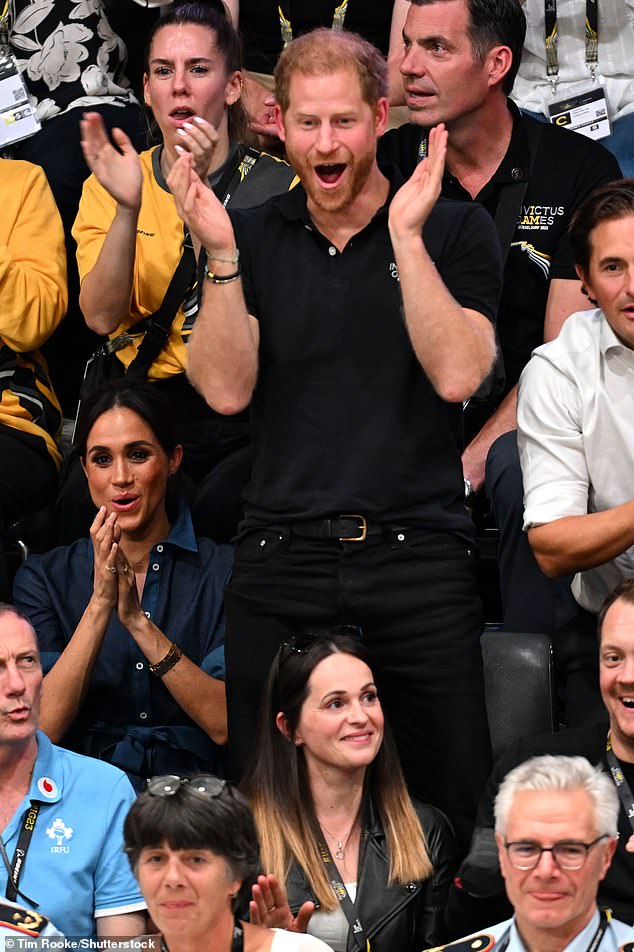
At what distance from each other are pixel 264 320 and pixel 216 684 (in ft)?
2.94

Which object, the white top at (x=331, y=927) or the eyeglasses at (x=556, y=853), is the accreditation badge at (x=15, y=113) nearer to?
the white top at (x=331, y=927)

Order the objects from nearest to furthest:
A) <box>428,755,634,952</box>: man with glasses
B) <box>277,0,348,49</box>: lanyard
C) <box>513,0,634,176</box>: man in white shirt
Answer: <box>428,755,634,952</box>: man with glasses < <box>277,0,348,49</box>: lanyard < <box>513,0,634,176</box>: man in white shirt

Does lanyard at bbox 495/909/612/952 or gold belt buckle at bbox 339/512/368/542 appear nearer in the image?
lanyard at bbox 495/909/612/952

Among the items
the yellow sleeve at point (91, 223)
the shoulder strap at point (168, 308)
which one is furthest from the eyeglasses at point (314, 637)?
the yellow sleeve at point (91, 223)

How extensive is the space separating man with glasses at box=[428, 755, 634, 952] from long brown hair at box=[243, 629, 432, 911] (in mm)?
461

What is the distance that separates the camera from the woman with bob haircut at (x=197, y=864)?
2.86m

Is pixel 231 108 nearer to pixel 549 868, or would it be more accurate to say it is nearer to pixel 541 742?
pixel 541 742

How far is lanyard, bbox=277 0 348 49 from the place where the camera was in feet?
16.4

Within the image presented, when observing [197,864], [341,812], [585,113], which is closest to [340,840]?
[341,812]

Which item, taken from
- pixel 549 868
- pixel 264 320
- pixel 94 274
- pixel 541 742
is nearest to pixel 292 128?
pixel 264 320

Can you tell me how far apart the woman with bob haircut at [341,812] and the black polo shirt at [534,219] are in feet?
4.42

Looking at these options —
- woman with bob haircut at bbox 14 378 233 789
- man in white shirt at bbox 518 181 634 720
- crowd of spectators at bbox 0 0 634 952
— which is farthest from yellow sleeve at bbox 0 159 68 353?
man in white shirt at bbox 518 181 634 720

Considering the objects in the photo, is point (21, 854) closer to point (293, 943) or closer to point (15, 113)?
point (293, 943)

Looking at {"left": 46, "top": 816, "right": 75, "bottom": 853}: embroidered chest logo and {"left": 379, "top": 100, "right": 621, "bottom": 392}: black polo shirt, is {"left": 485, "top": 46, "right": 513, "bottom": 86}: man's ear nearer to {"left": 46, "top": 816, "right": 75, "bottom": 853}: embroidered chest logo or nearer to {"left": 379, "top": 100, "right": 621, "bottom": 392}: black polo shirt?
{"left": 379, "top": 100, "right": 621, "bottom": 392}: black polo shirt
